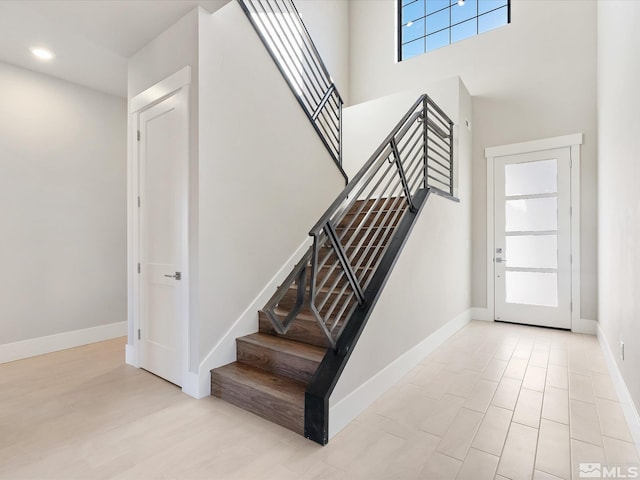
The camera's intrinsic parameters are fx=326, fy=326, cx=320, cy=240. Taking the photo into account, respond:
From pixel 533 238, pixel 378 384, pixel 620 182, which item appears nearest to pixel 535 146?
pixel 533 238

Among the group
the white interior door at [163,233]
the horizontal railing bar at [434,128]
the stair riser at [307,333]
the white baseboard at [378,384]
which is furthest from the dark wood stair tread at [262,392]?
the horizontal railing bar at [434,128]

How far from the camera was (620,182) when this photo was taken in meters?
2.47

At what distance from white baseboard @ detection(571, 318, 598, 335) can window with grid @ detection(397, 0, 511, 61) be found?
4.30 metres

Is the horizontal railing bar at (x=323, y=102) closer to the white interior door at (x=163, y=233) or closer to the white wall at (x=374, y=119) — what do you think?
the white wall at (x=374, y=119)

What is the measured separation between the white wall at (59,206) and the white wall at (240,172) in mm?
2304

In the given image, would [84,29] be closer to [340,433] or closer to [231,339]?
[231,339]

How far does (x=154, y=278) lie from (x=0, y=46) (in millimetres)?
2570

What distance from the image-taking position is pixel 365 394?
2.25 metres

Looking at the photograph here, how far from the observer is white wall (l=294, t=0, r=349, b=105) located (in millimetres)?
5355

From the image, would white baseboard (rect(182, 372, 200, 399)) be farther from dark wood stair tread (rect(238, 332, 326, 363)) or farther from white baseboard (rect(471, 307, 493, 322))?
white baseboard (rect(471, 307, 493, 322))

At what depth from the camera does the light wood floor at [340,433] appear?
1.65 meters

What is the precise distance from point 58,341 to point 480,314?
532 centimetres

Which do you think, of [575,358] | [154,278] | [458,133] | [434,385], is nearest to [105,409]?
[154,278]

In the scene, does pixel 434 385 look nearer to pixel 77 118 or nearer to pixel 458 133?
pixel 458 133
